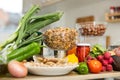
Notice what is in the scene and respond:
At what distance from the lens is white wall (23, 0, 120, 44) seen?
332 centimetres

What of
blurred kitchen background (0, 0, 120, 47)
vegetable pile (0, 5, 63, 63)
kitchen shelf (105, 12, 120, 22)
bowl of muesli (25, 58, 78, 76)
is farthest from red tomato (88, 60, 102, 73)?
kitchen shelf (105, 12, 120, 22)

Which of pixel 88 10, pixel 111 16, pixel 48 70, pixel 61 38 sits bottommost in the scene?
pixel 48 70

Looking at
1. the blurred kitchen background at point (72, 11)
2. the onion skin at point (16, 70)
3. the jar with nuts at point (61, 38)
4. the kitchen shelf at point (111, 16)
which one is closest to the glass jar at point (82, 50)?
the jar with nuts at point (61, 38)

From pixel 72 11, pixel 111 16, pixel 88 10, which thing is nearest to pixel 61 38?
pixel 111 16

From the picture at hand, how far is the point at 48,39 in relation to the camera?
955mm

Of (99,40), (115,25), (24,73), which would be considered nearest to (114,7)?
(115,25)

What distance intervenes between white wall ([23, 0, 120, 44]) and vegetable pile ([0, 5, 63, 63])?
2351 millimetres

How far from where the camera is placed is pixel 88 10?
12.6ft

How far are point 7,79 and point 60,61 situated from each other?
0.69 ft

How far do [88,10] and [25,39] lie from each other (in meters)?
2.95

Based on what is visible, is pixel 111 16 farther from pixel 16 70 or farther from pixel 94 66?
pixel 16 70

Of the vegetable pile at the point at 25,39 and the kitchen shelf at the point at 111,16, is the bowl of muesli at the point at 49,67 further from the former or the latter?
the kitchen shelf at the point at 111,16

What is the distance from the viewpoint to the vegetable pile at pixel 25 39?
88 centimetres

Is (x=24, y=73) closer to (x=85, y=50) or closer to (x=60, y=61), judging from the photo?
(x=60, y=61)
